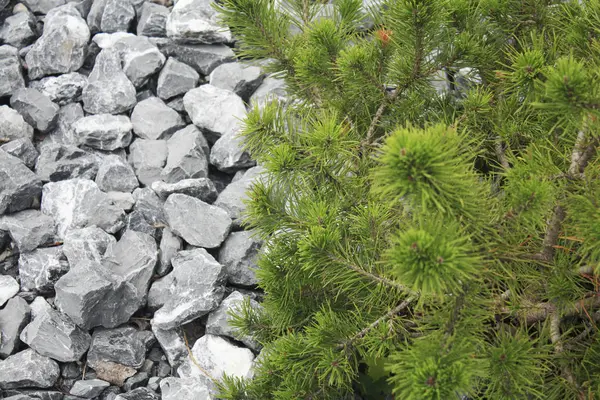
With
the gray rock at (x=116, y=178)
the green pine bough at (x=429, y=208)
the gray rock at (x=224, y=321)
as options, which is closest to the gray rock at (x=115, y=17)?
the gray rock at (x=116, y=178)

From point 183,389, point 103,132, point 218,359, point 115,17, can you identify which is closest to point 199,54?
point 115,17

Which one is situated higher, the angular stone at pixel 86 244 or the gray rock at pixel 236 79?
the gray rock at pixel 236 79

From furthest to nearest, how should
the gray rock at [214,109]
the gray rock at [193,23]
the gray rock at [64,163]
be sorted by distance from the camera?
1. the gray rock at [193,23]
2. the gray rock at [214,109]
3. the gray rock at [64,163]

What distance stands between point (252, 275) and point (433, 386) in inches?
54.3

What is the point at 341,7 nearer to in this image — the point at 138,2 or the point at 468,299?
the point at 468,299

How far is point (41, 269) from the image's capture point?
2.28 metres

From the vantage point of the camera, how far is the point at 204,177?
2695 mm

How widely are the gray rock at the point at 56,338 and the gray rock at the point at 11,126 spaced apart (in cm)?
102

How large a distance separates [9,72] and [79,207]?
0.96 meters

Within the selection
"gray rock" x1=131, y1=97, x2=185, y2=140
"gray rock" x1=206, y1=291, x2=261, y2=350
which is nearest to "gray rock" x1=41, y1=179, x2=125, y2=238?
"gray rock" x1=131, y1=97, x2=185, y2=140

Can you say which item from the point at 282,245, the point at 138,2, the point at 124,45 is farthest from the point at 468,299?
the point at 138,2

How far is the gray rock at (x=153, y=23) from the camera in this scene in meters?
3.22

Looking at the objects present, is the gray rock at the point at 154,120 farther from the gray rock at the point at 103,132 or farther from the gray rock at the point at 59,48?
the gray rock at the point at 59,48

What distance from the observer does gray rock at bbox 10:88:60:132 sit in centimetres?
286
